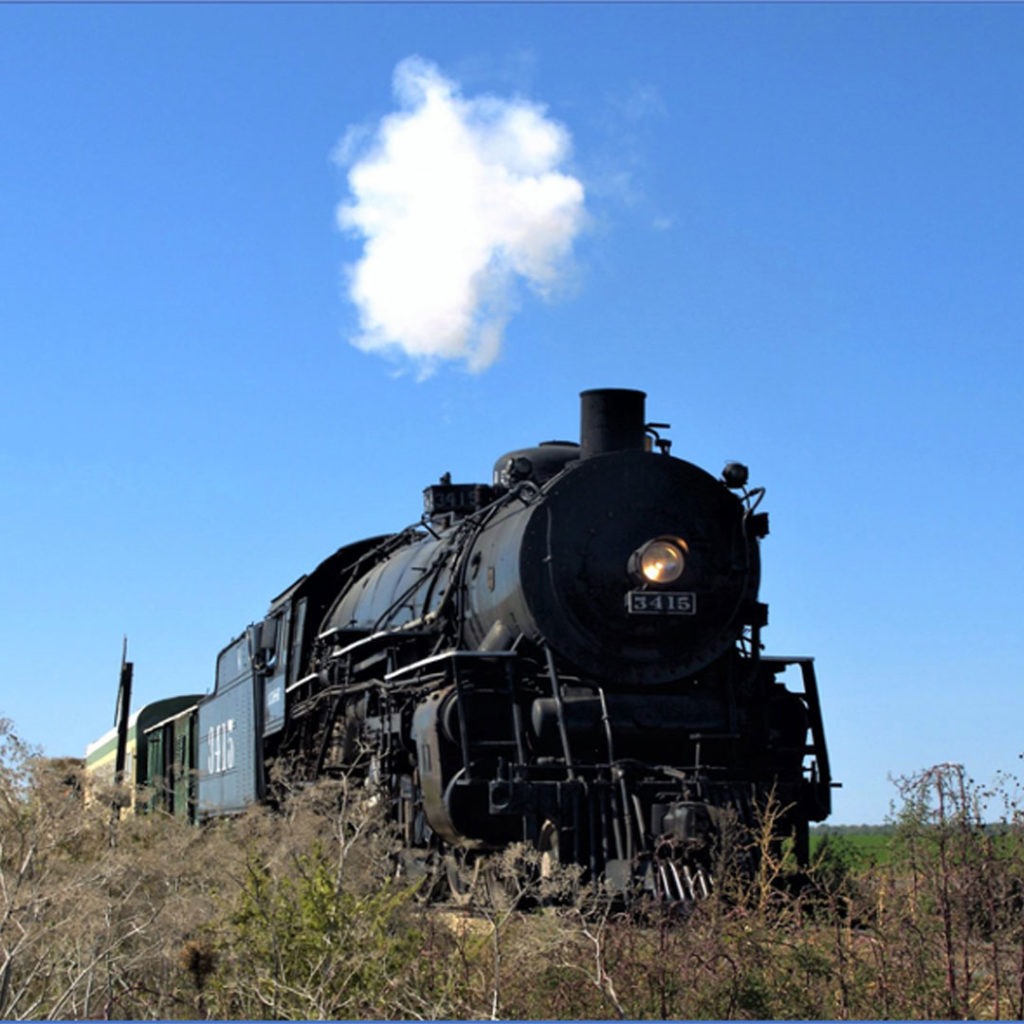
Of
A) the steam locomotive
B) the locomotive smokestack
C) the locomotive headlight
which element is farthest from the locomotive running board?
the locomotive smokestack

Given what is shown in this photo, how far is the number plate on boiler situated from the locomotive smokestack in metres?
1.29

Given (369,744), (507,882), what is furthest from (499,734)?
(369,744)

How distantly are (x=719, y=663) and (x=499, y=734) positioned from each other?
72.2 inches

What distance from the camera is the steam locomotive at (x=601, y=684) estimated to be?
9531 millimetres

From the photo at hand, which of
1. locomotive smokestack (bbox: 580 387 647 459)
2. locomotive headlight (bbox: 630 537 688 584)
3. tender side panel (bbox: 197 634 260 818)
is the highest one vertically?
locomotive smokestack (bbox: 580 387 647 459)

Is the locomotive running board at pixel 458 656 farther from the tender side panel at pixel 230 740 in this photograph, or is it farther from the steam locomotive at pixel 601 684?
the tender side panel at pixel 230 740

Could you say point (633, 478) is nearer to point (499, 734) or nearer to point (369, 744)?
point (499, 734)

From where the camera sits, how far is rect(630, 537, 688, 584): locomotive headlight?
10.4 meters

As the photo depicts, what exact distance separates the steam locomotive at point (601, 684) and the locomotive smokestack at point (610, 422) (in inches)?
0.5

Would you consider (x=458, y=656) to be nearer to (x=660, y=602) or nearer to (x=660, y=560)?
(x=660, y=602)

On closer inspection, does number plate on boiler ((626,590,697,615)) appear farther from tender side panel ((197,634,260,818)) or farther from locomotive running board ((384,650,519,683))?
tender side panel ((197,634,260,818))

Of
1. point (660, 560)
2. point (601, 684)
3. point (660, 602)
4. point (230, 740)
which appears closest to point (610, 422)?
point (660, 560)

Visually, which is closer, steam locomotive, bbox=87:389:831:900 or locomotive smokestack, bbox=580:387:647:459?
steam locomotive, bbox=87:389:831:900

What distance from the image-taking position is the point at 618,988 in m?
6.37
